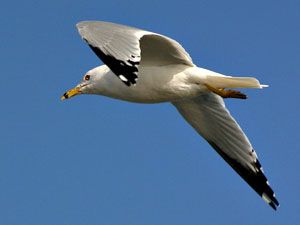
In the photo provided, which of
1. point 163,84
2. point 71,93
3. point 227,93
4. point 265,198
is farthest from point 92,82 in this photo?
point 265,198

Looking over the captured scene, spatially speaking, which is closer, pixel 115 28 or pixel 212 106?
pixel 115 28

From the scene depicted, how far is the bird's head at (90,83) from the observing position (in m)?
8.94

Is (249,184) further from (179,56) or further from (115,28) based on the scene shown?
(115,28)

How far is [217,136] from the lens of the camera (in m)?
9.81

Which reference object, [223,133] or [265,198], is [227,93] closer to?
[223,133]

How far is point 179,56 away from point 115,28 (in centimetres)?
107

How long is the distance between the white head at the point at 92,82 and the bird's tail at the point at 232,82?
3.61 feet

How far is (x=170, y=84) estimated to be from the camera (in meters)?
8.49

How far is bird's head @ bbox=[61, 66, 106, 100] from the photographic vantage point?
8.94 meters

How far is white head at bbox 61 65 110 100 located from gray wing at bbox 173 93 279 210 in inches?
40.8

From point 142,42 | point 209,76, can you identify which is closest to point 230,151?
point 209,76

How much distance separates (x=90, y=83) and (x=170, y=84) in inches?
38.4

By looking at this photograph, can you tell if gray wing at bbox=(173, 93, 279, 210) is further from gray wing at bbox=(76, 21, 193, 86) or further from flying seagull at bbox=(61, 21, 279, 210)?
gray wing at bbox=(76, 21, 193, 86)

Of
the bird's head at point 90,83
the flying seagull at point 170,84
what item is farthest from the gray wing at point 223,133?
the bird's head at point 90,83
